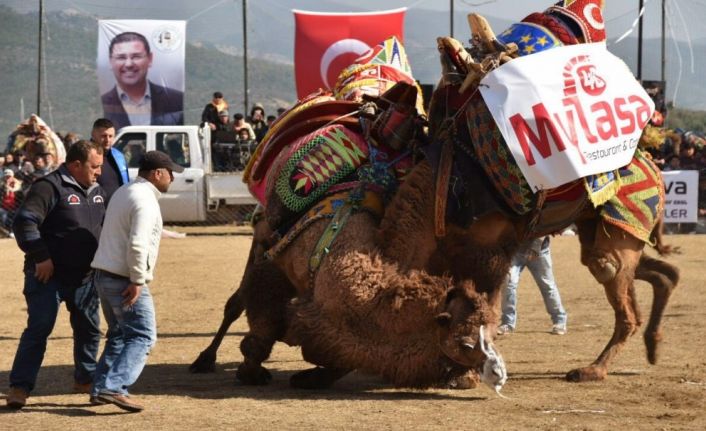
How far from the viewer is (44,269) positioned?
7.50 m

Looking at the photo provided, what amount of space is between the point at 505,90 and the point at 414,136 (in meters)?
0.93

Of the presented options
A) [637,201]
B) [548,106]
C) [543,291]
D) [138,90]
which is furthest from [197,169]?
[548,106]

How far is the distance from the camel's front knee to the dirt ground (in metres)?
0.72

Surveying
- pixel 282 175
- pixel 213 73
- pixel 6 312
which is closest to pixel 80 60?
pixel 213 73

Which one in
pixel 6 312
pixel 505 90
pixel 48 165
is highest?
pixel 505 90

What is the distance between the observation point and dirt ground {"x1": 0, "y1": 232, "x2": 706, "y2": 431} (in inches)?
274

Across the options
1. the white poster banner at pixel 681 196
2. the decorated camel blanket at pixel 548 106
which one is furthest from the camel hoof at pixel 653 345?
the white poster banner at pixel 681 196

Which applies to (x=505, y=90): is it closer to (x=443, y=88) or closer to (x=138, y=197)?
(x=443, y=88)

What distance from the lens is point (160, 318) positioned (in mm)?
12148

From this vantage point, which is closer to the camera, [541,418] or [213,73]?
[541,418]

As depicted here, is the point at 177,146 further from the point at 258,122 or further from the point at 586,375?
the point at 586,375

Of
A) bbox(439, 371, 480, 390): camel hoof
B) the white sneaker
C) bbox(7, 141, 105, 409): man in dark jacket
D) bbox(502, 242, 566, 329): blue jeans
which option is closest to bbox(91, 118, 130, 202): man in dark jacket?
bbox(7, 141, 105, 409): man in dark jacket

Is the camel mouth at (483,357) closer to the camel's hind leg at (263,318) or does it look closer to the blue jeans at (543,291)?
the camel's hind leg at (263,318)

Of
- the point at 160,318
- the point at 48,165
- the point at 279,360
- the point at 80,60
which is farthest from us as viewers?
the point at 80,60
